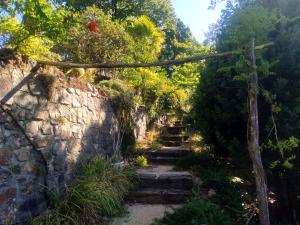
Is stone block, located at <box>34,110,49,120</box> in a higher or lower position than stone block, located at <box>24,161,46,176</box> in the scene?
higher

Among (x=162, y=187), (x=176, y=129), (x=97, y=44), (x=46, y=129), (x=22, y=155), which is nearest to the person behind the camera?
(x=22, y=155)

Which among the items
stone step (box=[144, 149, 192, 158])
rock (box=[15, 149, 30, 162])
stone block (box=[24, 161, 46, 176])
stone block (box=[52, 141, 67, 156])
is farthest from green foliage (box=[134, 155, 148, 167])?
rock (box=[15, 149, 30, 162])

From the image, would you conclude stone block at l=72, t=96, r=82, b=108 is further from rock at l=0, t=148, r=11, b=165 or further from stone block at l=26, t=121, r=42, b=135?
rock at l=0, t=148, r=11, b=165

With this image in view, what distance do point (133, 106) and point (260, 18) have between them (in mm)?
4470

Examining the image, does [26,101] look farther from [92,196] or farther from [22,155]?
[92,196]

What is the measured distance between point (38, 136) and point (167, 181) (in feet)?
8.36

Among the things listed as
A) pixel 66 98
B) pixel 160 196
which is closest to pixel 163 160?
pixel 160 196

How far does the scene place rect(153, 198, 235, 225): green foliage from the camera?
3.58 meters

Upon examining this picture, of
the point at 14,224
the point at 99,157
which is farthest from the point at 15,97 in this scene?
the point at 99,157

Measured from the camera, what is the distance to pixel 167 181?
555 centimetres

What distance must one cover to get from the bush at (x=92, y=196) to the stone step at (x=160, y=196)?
0.20 m

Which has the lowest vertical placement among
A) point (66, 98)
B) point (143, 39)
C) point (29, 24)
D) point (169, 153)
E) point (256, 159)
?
point (169, 153)

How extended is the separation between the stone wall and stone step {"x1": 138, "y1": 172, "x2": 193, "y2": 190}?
1113 millimetres

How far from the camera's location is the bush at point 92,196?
386 cm
